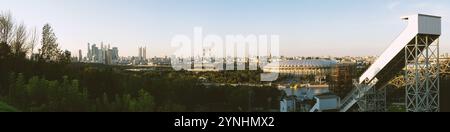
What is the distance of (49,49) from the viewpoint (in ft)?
29.1

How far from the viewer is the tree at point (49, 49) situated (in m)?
8.53

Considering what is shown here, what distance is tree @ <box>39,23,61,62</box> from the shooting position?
336 inches

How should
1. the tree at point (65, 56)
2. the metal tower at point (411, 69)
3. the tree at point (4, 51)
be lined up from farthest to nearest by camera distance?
1. the tree at point (65, 56)
2. the tree at point (4, 51)
3. the metal tower at point (411, 69)

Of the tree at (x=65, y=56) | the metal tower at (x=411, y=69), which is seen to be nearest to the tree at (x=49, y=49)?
the tree at (x=65, y=56)

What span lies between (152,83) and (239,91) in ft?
6.43

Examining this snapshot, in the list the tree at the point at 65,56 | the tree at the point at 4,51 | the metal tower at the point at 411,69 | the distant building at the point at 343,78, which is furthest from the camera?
the distant building at the point at 343,78

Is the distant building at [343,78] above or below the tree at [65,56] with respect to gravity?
below

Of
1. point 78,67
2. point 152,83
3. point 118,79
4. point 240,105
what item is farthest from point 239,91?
point 78,67

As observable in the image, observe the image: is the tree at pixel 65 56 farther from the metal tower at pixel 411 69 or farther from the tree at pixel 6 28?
the metal tower at pixel 411 69

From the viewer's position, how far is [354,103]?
7109mm

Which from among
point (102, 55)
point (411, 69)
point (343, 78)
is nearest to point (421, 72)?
point (411, 69)
